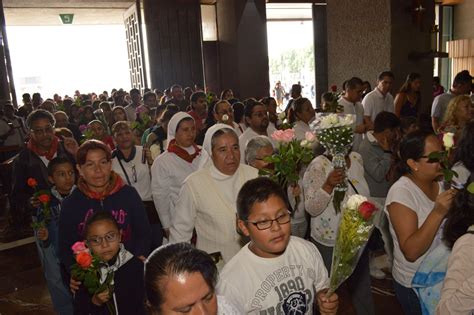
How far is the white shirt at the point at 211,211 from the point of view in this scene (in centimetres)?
294

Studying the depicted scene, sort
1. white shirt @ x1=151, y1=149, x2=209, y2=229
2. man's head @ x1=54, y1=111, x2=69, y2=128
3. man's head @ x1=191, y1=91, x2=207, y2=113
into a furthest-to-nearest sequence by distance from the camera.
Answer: man's head @ x1=191, y1=91, x2=207, y2=113, man's head @ x1=54, y1=111, x2=69, y2=128, white shirt @ x1=151, y1=149, x2=209, y2=229

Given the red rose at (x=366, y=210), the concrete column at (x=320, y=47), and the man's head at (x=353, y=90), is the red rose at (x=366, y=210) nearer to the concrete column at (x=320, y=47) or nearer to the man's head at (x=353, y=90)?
the man's head at (x=353, y=90)

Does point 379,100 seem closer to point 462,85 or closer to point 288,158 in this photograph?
point 462,85

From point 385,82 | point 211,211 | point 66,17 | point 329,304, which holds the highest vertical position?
point 66,17

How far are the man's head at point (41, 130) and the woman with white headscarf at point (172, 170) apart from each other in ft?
3.70

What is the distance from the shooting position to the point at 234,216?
294cm

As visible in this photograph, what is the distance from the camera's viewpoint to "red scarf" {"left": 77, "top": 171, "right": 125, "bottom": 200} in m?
2.90

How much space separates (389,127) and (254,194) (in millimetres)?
2341

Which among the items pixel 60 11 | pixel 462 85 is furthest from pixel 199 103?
pixel 60 11

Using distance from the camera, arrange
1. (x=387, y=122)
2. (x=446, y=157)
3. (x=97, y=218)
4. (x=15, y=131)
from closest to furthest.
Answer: (x=446, y=157)
(x=97, y=218)
(x=387, y=122)
(x=15, y=131)

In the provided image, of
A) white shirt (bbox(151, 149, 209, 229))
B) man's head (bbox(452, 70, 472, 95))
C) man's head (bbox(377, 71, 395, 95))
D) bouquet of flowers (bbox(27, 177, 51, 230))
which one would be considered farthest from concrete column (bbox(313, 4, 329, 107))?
bouquet of flowers (bbox(27, 177, 51, 230))

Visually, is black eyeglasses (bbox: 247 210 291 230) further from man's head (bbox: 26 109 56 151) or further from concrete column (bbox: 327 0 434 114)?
concrete column (bbox: 327 0 434 114)

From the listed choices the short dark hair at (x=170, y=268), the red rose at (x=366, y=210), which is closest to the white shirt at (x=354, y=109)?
the red rose at (x=366, y=210)

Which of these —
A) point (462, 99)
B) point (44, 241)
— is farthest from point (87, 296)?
point (462, 99)
